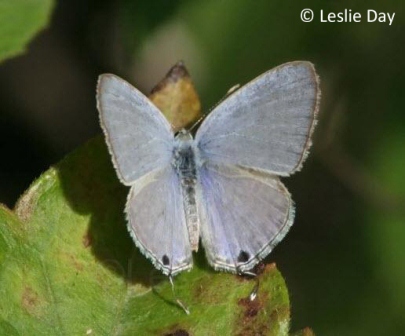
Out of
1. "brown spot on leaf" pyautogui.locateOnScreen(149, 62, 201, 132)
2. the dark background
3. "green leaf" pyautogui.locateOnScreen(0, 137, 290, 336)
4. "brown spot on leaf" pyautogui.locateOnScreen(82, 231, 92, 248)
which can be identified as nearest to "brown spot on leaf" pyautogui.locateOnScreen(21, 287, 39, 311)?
"green leaf" pyautogui.locateOnScreen(0, 137, 290, 336)

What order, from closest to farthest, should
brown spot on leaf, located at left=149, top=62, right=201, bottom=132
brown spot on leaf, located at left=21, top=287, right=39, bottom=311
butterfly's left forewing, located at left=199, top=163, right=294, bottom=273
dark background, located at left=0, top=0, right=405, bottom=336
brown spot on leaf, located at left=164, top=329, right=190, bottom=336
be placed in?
1. brown spot on leaf, located at left=21, top=287, right=39, bottom=311
2. brown spot on leaf, located at left=164, top=329, right=190, bottom=336
3. butterfly's left forewing, located at left=199, top=163, right=294, bottom=273
4. brown spot on leaf, located at left=149, top=62, right=201, bottom=132
5. dark background, located at left=0, top=0, right=405, bottom=336

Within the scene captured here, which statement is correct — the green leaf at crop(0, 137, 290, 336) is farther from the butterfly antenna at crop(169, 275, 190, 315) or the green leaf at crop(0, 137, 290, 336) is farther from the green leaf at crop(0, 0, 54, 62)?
the green leaf at crop(0, 0, 54, 62)

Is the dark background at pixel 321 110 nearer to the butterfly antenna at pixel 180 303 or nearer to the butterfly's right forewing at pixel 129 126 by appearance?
the butterfly's right forewing at pixel 129 126

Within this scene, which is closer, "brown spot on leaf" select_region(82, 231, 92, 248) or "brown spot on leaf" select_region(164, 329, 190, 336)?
"brown spot on leaf" select_region(164, 329, 190, 336)

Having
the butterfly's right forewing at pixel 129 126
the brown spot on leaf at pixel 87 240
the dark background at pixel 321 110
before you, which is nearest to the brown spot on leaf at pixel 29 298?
the brown spot on leaf at pixel 87 240

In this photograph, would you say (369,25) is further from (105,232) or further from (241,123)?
(105,232)

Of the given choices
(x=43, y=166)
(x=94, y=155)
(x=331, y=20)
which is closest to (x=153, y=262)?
(x=94, y=155)

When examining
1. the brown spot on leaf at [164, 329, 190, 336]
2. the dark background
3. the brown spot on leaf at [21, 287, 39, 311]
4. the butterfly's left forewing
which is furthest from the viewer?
the dark background
